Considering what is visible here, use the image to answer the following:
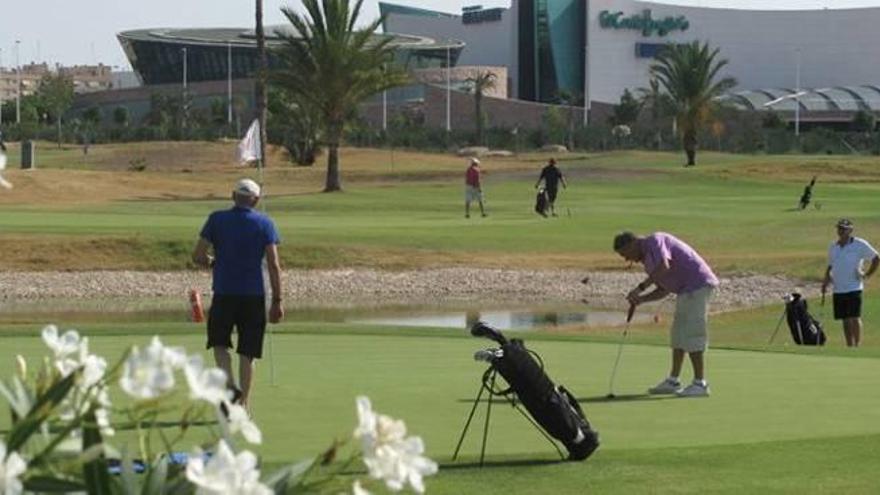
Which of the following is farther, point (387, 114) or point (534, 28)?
point (534, 28)

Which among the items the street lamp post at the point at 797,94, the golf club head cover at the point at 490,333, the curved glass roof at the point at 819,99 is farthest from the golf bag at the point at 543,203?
the curved glass roof at the point at 819,99

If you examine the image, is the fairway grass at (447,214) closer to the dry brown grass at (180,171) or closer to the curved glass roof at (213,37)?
the dry brown grass at (180,171)

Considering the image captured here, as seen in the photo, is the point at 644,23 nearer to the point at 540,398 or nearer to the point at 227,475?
the point at 540,398

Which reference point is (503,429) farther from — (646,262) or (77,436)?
(77,436)

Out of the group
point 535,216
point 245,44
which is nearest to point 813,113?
point 245,44

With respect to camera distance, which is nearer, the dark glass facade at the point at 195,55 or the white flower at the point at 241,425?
the white flower at the point at 241,425

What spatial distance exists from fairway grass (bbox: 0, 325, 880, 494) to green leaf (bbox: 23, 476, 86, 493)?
4509mm

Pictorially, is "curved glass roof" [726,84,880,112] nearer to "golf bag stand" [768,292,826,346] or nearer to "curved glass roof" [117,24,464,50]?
"curved glass roof" [117,24,464,50]

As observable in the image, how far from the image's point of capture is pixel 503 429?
39.8ft

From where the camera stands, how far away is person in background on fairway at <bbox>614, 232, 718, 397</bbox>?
14203 mm

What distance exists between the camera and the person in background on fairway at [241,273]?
1257 centimetres

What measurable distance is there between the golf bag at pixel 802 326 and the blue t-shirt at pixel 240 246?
12.4 m

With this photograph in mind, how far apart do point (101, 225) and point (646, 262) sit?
30.0 m

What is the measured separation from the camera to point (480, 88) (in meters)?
126
